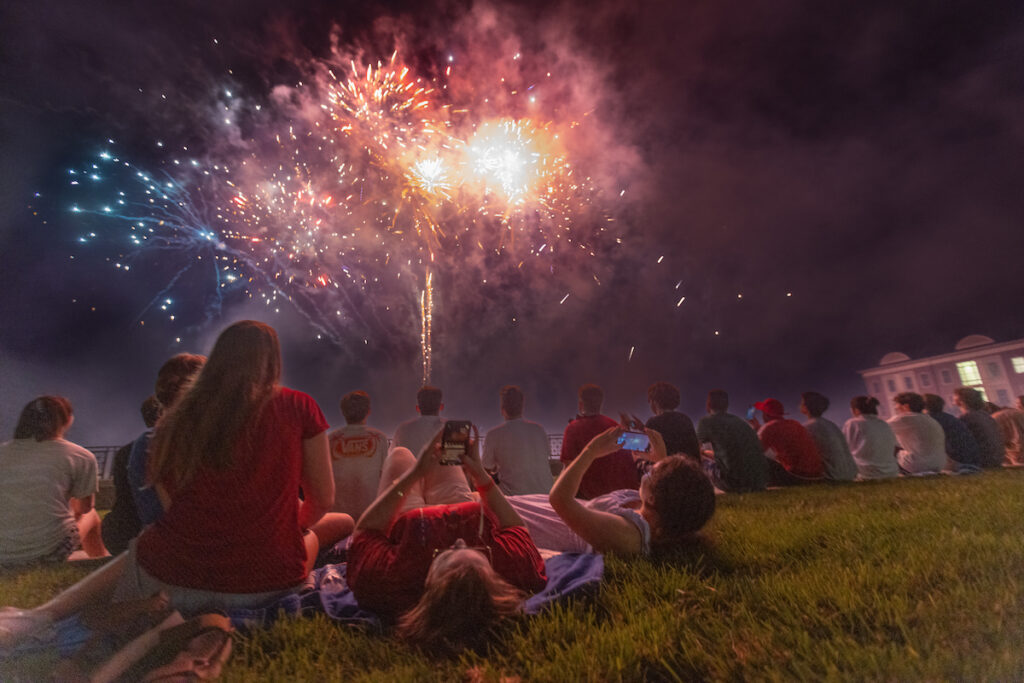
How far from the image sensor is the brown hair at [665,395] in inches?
291

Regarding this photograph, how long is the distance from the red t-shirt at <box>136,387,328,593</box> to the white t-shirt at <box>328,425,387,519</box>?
2.45m

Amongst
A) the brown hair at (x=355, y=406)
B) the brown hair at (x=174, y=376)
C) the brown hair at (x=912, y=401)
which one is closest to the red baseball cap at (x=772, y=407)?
the brown hair at (x=912, y=401)

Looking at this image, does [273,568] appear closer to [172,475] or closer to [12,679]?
[172,475]

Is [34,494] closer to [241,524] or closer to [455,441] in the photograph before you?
[241,524]

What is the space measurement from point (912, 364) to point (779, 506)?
192 feet

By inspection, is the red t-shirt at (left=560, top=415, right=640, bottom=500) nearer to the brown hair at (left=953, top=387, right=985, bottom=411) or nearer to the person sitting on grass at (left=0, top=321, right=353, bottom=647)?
the person sitting on grass at (left=0, top=321, right=353, bottom=647)

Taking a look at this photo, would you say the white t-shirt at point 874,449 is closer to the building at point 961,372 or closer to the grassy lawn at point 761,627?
the grassy lawn at point 761,627

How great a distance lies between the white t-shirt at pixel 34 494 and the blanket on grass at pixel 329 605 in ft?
11.3

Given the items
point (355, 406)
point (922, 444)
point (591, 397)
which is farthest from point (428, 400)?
point (922, 444)

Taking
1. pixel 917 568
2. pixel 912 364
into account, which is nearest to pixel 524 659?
pixel 917 568

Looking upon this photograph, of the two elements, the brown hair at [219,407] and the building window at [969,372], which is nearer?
the brown hair at [219,407]

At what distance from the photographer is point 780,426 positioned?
27.7 ft

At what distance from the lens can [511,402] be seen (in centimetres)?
637

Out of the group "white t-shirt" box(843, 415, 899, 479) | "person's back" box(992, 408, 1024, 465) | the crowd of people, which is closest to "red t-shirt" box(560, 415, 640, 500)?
the crowd of people
